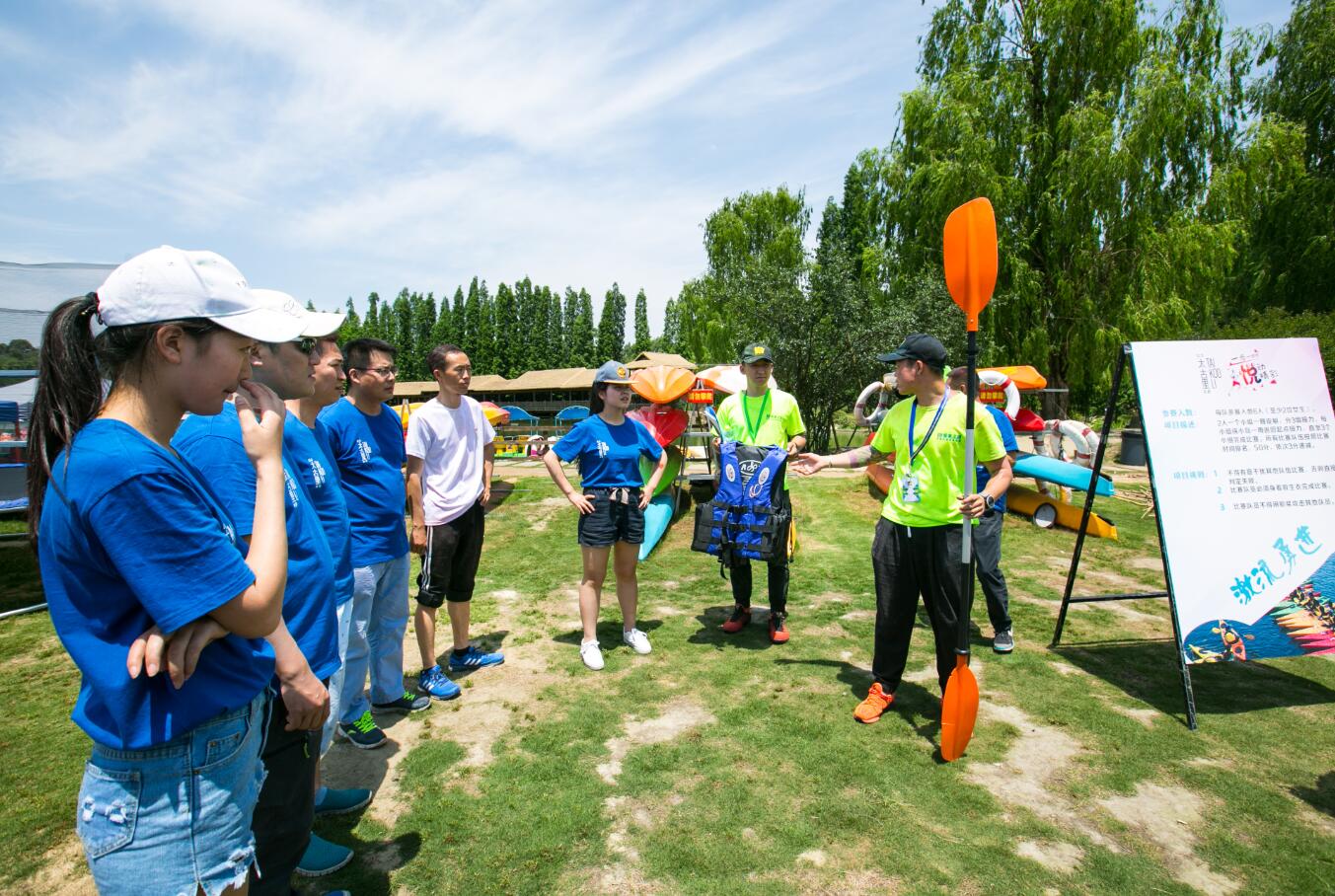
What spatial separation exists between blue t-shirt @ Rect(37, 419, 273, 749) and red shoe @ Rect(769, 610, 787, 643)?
4.10 m

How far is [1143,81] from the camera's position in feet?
47.6

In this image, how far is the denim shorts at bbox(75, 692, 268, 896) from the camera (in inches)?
49.4

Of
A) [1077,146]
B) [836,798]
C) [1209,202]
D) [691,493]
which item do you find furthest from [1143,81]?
[836,798]

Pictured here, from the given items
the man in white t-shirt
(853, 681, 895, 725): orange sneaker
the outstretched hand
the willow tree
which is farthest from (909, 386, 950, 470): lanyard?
the willow tree

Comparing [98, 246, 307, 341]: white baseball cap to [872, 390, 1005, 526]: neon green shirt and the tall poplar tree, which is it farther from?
the tall poplar tree

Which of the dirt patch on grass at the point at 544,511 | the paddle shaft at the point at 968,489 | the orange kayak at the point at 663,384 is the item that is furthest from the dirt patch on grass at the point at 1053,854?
the orange kayak at the point at 663,384

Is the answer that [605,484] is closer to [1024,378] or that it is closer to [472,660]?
[472,660]

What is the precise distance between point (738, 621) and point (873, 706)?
1.60 metres

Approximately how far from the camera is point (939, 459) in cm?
355

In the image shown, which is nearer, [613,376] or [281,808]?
[281,808]

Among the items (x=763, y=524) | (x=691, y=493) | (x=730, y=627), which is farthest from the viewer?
(x=691, y=493)

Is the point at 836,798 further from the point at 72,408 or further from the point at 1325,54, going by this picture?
the point at 1325,54

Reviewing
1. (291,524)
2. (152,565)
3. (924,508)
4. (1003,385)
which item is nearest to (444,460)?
(291,524)

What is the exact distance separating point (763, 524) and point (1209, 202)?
16.5 metres
